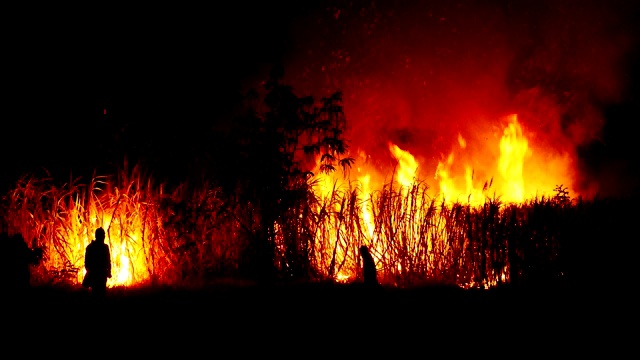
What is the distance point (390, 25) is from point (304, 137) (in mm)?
3124

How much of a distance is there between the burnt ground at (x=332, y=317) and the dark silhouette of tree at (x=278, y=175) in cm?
71

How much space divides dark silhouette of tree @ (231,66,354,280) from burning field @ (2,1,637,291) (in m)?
0.02

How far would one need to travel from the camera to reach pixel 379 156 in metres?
13.5

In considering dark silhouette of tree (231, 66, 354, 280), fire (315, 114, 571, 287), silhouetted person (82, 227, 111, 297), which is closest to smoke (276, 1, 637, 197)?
fire (315, 114, 571, 287)

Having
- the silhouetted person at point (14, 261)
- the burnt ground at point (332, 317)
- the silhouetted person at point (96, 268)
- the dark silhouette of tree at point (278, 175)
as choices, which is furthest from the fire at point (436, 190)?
the silhouetted person at point (14, 261)

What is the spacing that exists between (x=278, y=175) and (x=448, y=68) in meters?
6.62

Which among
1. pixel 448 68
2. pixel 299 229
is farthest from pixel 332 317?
pixel 448 68

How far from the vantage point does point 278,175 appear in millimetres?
8523

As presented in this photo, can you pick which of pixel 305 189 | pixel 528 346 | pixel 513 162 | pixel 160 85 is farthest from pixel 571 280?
pixel 160 85

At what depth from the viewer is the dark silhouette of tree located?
8352mm

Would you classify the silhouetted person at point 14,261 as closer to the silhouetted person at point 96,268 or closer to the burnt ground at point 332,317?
the burnt ground at point 332,317

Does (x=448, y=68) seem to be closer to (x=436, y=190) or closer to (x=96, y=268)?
(x=436, y=190)

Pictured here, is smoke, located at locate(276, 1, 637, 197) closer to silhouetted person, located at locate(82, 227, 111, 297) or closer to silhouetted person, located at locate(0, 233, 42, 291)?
silhouetted person, located at locate(82, 227, 111, 297)

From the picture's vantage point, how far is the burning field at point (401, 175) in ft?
26.7
